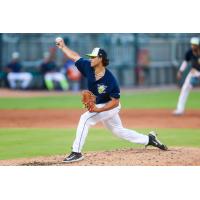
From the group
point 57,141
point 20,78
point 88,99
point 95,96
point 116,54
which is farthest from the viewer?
point 116,54

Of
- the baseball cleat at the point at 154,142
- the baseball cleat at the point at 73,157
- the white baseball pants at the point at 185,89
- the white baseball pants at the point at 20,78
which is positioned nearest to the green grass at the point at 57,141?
the baseball cleat at the point at 154,142

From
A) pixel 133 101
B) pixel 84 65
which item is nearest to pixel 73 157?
pixel 84 65

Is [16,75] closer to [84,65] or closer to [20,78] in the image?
[20,78]

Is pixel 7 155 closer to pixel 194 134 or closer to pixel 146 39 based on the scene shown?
pixel 194 134

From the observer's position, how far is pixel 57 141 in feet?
28.3

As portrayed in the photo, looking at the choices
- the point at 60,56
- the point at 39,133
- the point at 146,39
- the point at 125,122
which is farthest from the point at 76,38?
the point at 39,133

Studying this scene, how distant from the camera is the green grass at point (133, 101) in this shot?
12094 mm

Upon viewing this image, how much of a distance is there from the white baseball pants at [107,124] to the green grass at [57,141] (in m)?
0.54

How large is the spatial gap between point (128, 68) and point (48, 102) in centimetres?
199

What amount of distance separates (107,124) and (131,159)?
476 millimetres

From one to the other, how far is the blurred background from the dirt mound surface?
16.6ft

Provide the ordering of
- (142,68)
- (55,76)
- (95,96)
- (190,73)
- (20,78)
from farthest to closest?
(142,68) < (55,76) < (20,78) < (190,73) < (95,96)

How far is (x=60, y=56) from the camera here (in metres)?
14.0

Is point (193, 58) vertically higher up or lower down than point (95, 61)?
lower down
